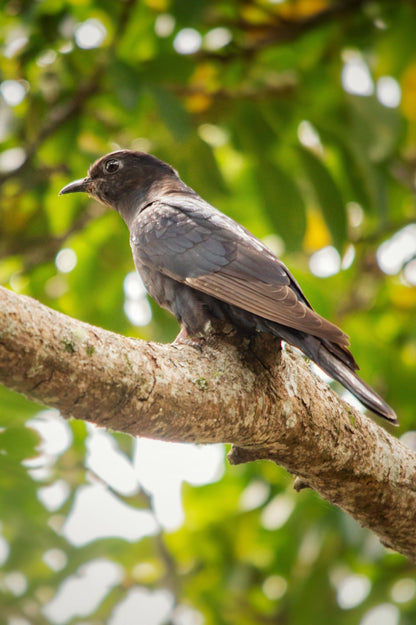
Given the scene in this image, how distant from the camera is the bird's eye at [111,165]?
4156 millimetres

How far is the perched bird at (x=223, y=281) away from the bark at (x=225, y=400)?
12 centimetres

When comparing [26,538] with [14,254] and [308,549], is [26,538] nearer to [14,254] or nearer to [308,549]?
[308,549]

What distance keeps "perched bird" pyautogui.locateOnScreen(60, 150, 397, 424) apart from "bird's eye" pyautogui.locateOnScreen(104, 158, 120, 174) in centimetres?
39

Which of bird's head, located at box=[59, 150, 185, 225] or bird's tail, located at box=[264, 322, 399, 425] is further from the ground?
bird's tail, located at box=[264, 322, 399, 425]

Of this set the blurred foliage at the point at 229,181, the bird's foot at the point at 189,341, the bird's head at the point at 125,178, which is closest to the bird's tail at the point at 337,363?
the bird's foot at the point at 189,341

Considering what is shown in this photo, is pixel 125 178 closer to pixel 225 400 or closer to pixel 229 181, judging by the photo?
pixel 229 181

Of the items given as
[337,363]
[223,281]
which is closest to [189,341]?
[223,281]

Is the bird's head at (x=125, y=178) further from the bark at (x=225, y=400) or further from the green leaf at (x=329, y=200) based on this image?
the bark at (x=225, y=400)

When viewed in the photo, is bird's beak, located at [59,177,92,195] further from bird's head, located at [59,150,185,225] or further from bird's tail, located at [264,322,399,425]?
Answer: bird's tail, located at [264,322,399,425]

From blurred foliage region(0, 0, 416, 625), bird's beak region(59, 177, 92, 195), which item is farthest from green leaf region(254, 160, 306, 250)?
bird's beak region(59, 177, 92, 195)

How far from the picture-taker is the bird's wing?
2777 mm

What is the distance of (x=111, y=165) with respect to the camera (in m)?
Answer: 4.17

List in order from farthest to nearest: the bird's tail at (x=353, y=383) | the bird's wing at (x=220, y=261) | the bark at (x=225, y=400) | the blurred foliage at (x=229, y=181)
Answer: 1. the blurred foliage at (x=229, y=181)
2. the bird's wing at (x=220, y=261)
3. the bird's tail at (x=353, y=383)
4. the bark at (x=225, y=400)

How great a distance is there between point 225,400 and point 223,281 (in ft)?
2.06
